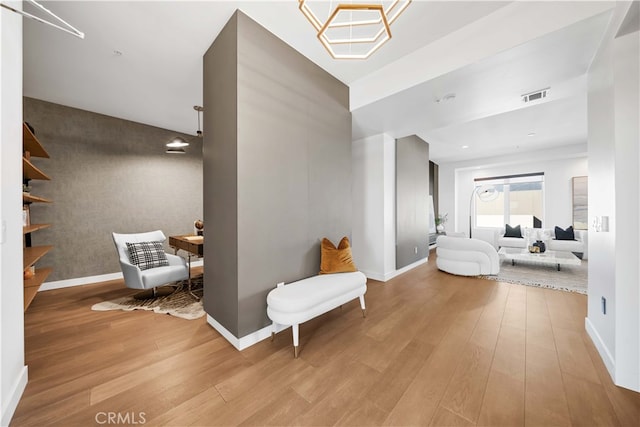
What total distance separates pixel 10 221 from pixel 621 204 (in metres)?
3.87

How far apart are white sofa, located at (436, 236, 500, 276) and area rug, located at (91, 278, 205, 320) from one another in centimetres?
424

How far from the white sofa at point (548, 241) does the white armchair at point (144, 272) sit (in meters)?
7.62

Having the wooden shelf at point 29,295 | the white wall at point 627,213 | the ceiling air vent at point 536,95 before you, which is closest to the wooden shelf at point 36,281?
the wooden shelf at point 29,295

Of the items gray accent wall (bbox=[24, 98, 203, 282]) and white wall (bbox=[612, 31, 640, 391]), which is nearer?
white wall (bbox=[612, 31, 640, 391])

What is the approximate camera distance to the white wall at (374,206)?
4219mm

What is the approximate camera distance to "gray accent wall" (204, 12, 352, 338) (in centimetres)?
210

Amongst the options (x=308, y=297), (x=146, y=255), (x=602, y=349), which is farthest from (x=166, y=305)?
(x=602, y=349)

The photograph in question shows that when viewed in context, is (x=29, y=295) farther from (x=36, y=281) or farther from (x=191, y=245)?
(x=191, y=245)

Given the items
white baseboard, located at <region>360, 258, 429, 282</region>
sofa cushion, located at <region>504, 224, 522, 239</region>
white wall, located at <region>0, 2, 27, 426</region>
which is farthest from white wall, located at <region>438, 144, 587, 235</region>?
white wall, located at <region>0, 2, 27, 426</region>

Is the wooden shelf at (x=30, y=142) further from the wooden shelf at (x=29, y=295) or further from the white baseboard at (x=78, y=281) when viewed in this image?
the white baseboard at (x=78, y=281)

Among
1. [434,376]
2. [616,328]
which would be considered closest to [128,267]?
[434,376]

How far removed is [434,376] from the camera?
171 cm

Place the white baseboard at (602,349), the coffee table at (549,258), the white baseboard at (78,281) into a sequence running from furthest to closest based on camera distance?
the coffee table at (549,258) < the white baseboard at (78,281) < the white baseboard at (602,349)

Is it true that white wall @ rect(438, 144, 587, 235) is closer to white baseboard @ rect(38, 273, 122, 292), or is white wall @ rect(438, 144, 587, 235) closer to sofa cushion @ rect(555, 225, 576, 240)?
sofa cushion @ rect(555, 225, 576, 240)
